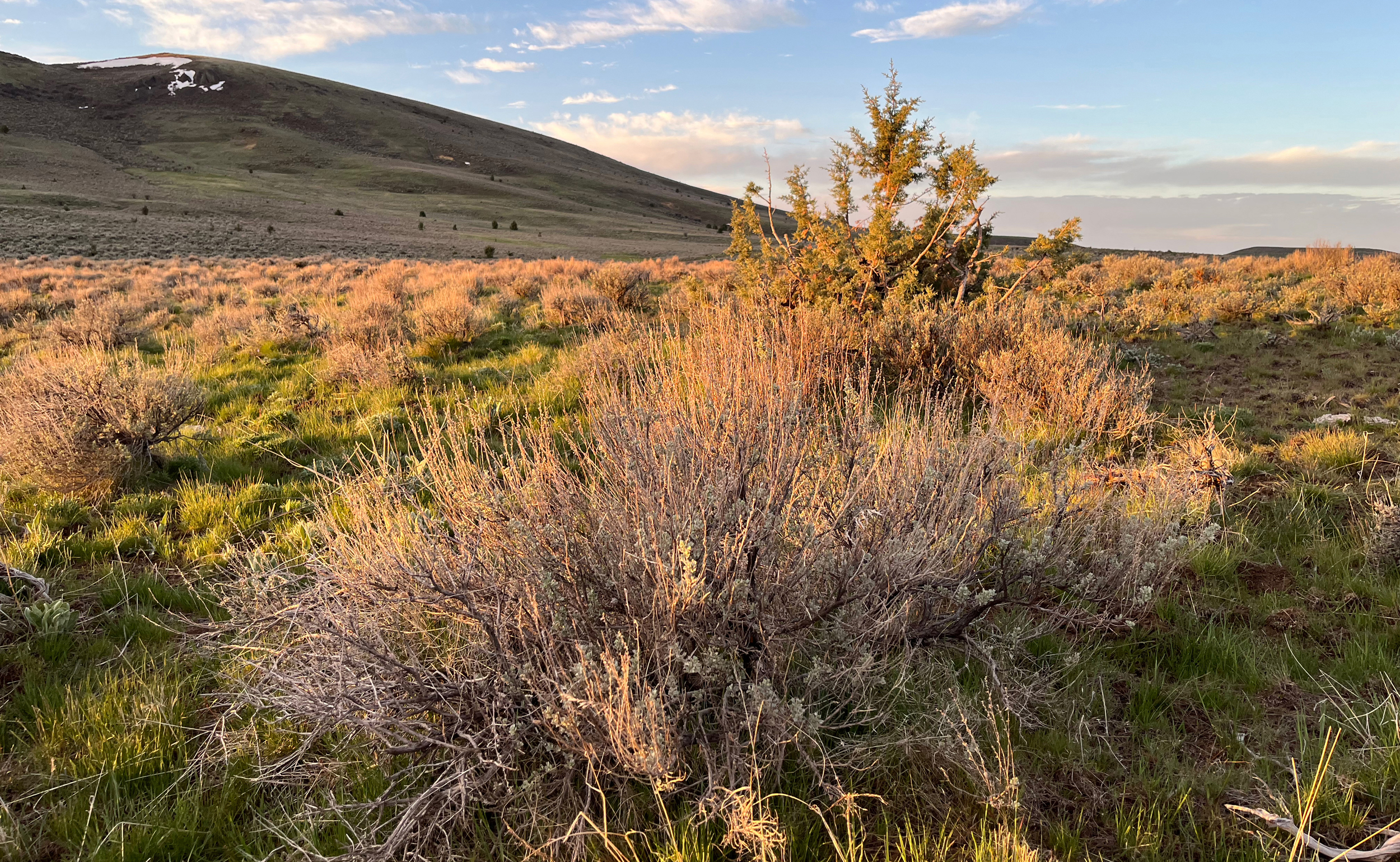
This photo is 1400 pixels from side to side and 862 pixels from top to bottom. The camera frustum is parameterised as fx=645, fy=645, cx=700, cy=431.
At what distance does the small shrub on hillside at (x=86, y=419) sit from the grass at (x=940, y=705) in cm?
18

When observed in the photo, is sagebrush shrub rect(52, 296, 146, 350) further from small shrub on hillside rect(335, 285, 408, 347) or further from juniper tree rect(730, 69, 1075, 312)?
juniper tree rect(730, 69, 1075, 312)

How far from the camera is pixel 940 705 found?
213cm

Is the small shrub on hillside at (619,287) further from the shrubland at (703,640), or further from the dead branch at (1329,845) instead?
the dead branch at (1329,845)

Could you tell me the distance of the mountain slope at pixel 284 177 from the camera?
31266 millimetres

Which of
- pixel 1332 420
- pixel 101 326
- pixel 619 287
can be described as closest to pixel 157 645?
pixel 1332 420

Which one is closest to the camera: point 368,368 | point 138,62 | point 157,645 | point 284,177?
point 157,645

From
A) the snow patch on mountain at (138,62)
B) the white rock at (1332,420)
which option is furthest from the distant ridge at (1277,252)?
the snow patch on mountain at (138,62)

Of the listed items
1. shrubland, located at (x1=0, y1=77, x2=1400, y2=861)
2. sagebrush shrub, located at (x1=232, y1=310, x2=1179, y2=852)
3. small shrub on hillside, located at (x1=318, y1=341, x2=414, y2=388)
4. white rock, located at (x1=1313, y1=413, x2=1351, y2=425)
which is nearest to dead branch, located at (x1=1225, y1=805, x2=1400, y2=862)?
shrubland, located at (x1=0, y1=77, x2=1400, y2=861)

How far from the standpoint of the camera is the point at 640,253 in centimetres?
3575

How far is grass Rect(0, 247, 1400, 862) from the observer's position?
1861 mm

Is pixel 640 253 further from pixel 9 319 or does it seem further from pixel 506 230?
pixel 9 319

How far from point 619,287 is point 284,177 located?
63.4 metres

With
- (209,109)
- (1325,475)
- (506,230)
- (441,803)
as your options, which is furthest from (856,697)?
(209,109)

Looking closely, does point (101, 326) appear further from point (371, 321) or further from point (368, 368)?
point (368, 368)
